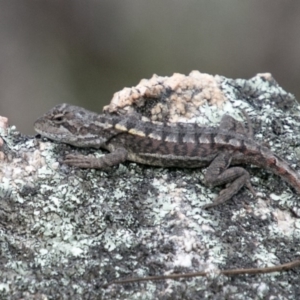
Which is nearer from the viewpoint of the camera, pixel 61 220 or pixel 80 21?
pixel 61 220

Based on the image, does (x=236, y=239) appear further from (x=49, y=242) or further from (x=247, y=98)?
(x=247, y=98)

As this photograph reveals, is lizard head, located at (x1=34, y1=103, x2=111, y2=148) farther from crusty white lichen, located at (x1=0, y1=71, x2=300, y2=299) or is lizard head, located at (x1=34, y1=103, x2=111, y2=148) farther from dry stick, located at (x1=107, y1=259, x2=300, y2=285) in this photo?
dry stick, located at (x1=107, y1=259, x2=300, y2=285)

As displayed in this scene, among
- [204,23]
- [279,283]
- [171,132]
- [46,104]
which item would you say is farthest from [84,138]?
[204,23]

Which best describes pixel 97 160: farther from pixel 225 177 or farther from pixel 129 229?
pixel 225 177

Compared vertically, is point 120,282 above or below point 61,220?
below

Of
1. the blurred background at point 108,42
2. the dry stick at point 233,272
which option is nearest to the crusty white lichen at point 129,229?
the dry stick at point 233,272

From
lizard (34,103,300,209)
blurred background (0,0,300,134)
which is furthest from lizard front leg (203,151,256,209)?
blurred background (0,0,300,134)

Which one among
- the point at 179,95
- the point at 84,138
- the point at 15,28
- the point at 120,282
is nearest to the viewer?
the point at 120,282

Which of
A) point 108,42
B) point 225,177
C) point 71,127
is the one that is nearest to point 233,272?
point 225,177
